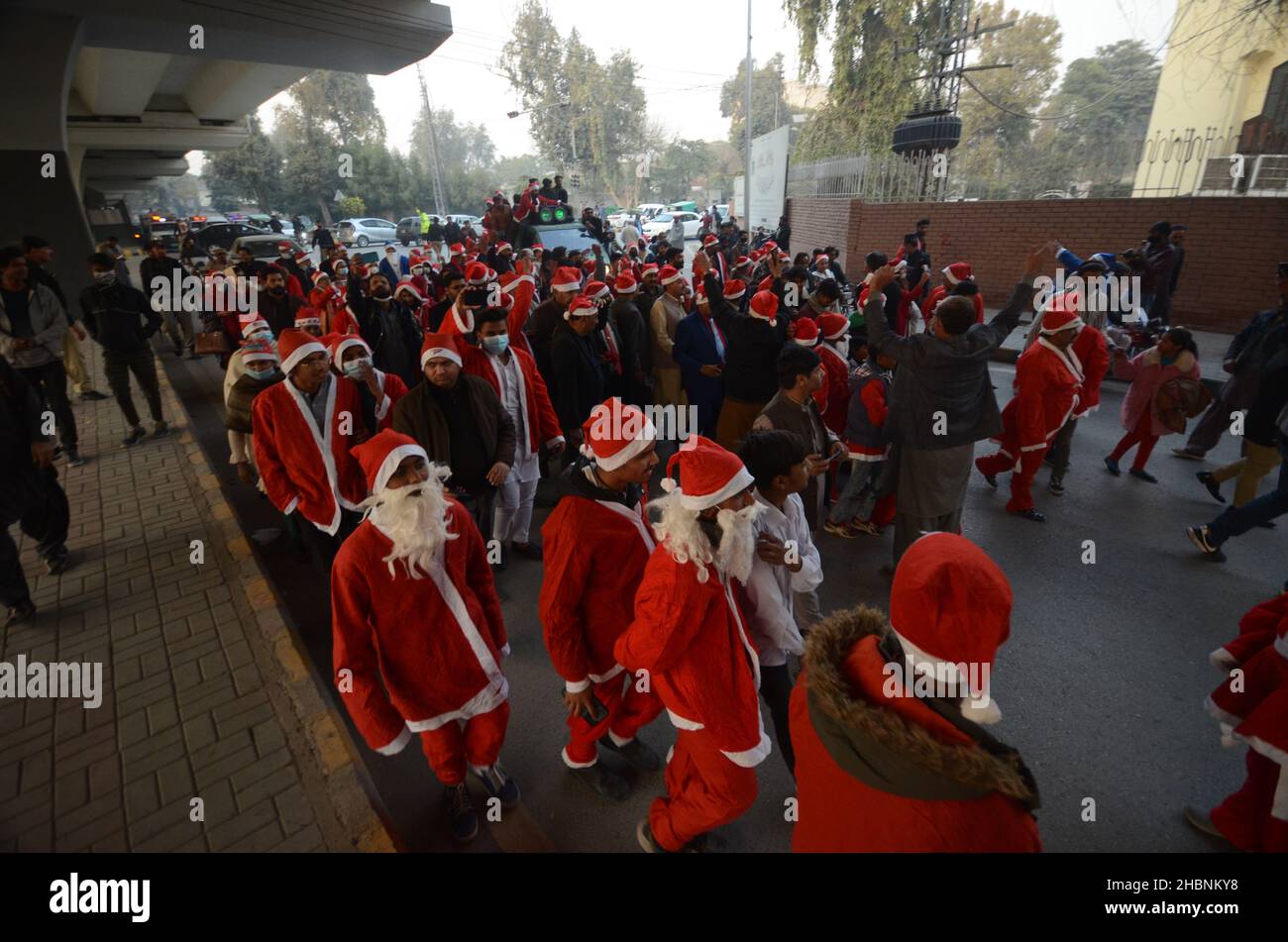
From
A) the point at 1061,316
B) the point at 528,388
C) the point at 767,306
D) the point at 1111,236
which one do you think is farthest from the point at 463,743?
the point at 1111,236

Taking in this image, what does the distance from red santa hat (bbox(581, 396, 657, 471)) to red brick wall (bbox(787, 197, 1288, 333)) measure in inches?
516

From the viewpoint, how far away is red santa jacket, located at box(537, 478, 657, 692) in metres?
2.51

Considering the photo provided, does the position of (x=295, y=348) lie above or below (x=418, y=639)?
above

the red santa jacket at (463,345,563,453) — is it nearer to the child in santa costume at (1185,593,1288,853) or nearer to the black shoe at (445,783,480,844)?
the black shoe at (445,783,480,844)

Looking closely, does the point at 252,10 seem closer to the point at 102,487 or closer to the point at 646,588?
the point at 102,487

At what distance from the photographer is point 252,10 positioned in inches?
365

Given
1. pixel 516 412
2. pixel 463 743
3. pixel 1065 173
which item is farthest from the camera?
pixel 1065 173

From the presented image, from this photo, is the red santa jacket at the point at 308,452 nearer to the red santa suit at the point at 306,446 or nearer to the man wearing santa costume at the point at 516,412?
the red santa suit at the point at 306,446

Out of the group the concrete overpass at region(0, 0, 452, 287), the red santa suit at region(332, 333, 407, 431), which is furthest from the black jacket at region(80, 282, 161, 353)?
the concrete overpass at region(0, 0, 452, 287)

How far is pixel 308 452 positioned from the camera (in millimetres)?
3979

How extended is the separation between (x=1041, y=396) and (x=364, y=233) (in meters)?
34.5

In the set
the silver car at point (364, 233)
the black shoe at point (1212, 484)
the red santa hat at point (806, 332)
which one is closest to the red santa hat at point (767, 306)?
the red santa hat at point (806, 332)

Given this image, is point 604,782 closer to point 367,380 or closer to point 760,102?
point 367,380
